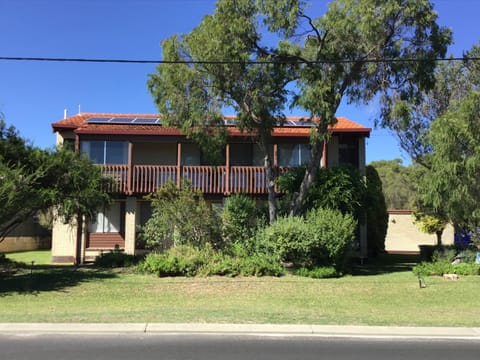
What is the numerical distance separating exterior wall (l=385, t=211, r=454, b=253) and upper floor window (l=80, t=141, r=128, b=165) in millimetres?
18623

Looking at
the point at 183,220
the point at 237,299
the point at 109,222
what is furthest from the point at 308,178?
the point at 109,222

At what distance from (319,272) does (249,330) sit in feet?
24.7

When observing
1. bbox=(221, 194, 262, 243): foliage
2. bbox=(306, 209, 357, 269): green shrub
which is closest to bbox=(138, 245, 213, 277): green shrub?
bbox=(221, 194, 262, 243): foliage

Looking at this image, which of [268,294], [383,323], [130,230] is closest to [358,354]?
[383,323]

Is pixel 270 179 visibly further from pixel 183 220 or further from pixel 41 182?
pixel 41 182

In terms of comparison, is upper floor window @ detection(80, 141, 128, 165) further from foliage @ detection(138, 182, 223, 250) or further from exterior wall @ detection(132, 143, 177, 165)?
foliage @ detection(138, 182, 223, 250)

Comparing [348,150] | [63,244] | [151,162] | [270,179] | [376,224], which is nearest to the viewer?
[270,179]

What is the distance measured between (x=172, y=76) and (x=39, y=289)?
826 cm

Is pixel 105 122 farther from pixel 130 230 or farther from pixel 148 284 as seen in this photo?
pixel 148 284

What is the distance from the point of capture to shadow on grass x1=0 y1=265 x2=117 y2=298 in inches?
537

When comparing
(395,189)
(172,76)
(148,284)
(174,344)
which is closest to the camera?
(174,344)

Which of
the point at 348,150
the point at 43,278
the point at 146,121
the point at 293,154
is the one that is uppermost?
the point at 146,121

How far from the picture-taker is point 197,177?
70.9 feet

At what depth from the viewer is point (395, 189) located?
5688cm
